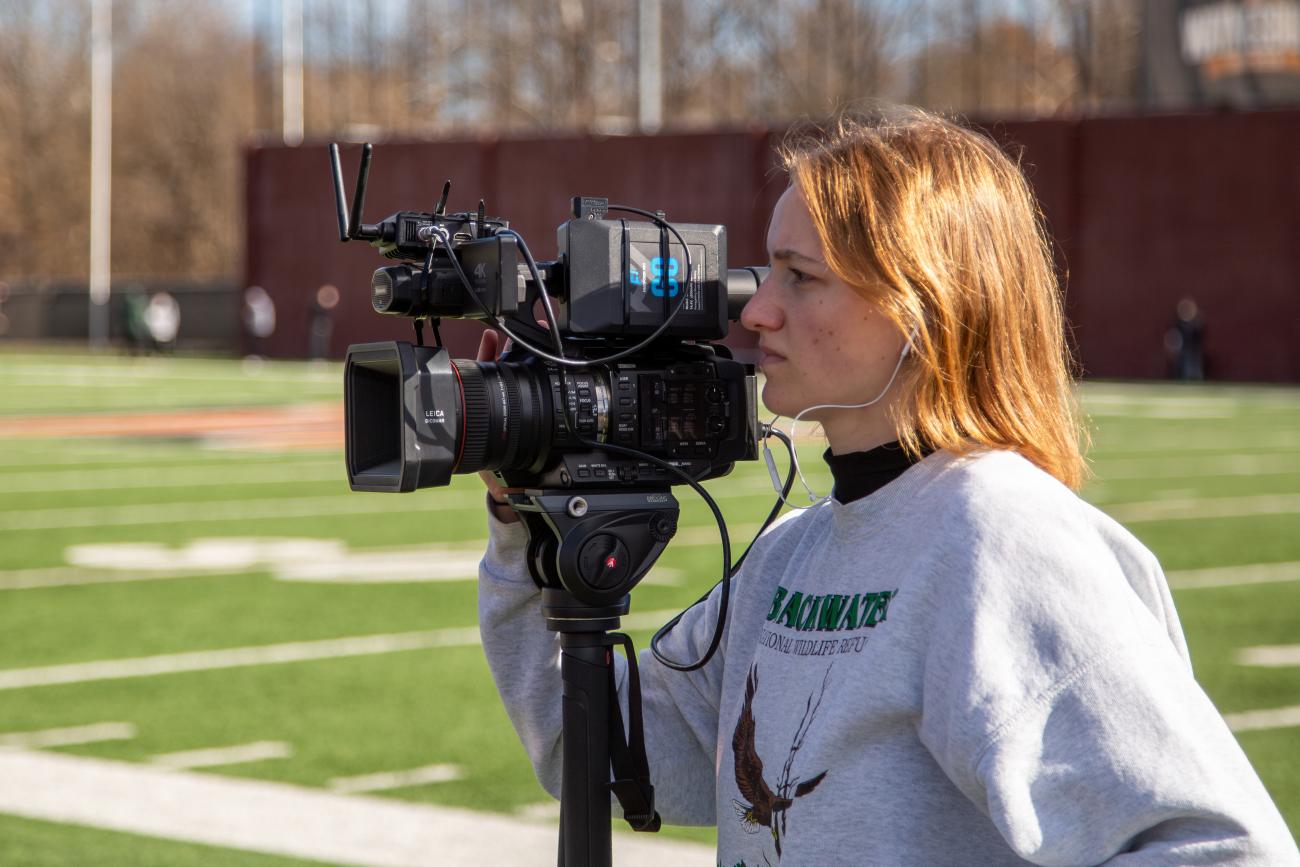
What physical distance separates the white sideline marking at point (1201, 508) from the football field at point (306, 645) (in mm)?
46

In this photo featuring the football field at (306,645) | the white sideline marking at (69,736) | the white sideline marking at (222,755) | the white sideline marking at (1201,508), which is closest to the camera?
the football field at (306,645)

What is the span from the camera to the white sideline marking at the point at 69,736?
6.05 metres

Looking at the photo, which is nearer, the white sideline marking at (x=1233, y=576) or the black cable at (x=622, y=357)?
the black cable at (x=622, y=357)

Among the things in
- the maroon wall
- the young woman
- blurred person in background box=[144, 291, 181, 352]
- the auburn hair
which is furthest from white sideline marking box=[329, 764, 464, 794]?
blurred person in background box=[144, 291, 181, 352]

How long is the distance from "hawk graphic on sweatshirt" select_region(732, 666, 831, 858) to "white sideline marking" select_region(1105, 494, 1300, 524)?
10.2m

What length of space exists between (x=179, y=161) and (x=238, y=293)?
17.5 metres

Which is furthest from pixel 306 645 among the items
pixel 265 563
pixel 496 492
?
pixel 496 492

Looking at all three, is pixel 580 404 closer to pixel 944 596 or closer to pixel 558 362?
pixel 558 362

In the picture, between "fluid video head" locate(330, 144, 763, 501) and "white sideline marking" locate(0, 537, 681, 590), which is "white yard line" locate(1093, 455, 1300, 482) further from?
"fluid video head" locate(330, 144, 763, 501)

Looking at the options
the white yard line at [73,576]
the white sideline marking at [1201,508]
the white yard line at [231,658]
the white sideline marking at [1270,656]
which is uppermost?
the white sideline marking at [1201,508]

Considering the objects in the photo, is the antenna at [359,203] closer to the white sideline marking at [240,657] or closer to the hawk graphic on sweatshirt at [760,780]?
the hawk graphic on sweatshirt at [760,780]

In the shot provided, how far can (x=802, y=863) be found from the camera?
2141mm

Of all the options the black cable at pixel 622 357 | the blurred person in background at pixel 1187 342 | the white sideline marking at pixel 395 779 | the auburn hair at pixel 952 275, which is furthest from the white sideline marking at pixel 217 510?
the blurred person in background at pixel 1187 342

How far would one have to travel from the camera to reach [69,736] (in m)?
6.17
